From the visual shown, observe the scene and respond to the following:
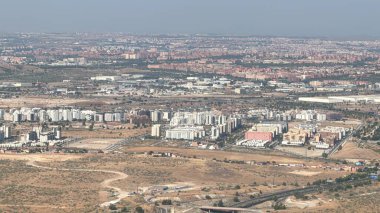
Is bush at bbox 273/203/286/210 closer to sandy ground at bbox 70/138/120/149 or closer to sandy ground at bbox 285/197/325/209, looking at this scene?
sandy ground at bbox 285/197/325/209

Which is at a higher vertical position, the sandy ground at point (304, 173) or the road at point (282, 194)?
the road at point (282, 194)

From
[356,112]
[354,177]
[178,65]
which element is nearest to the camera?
[354,177]

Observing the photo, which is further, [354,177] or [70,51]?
[70,51]

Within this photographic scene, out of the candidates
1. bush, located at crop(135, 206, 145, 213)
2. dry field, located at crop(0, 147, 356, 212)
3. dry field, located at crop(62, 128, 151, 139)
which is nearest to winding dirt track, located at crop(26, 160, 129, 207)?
dry field, located at crop(0, 147, 356, 212)

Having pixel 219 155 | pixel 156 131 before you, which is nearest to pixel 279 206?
pixel 219 155

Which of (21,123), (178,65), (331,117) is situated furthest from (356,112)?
(178,65)

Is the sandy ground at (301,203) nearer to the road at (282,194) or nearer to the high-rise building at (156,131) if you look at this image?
the road at (282,194)

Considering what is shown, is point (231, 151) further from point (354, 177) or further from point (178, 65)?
point (178, 65)

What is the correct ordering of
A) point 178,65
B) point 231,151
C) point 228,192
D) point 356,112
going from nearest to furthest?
point 228,192 < point 231,151 < point 356,112 < point 178,65

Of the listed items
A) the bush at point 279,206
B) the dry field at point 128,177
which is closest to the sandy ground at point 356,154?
the dry field at point 128,177
